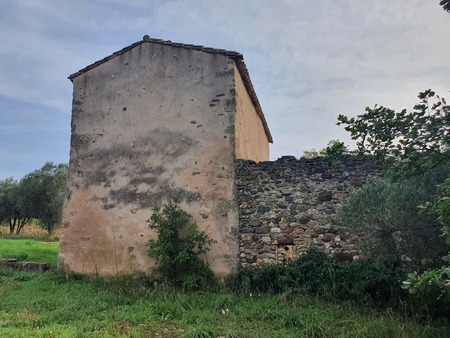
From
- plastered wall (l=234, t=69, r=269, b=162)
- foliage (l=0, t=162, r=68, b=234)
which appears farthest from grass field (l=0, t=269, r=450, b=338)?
foliage (l=0, t=162, r=68, b=234)

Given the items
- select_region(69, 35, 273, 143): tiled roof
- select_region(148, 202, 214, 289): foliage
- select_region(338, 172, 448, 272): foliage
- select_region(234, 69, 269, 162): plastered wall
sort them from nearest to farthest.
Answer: select_region(338, 172, 448, 272): foliage
select_region(148, 202, 214, 289): foliage
select_region(69, 35, 273, 143): tiled roof
select_region(234, 69, 269, 162): plastered wall

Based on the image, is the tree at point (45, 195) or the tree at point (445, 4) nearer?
the tree at point (445, 4)

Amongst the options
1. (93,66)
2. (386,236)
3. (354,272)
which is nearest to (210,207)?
(354,272)

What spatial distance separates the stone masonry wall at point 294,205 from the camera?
27.9 feet

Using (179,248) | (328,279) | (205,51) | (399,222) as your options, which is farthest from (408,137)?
(205,51)

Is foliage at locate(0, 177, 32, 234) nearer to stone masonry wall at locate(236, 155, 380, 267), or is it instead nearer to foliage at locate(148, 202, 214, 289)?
foliage at locate(148, 202, 214, 289)

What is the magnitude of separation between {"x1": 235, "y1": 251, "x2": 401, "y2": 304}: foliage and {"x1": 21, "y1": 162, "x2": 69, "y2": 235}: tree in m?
23.5

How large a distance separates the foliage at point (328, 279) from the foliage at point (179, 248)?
38.5 inches

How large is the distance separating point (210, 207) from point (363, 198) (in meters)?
3.86

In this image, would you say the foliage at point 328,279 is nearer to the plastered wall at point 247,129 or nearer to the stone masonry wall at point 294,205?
the stone masonry wall at point 294,205

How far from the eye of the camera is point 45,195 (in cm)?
2866

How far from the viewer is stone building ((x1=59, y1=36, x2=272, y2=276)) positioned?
9.39m

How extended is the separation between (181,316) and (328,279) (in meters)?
3.00

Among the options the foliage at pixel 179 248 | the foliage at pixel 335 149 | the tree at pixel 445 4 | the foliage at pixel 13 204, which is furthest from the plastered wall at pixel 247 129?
the foliage at pixel 13 204
